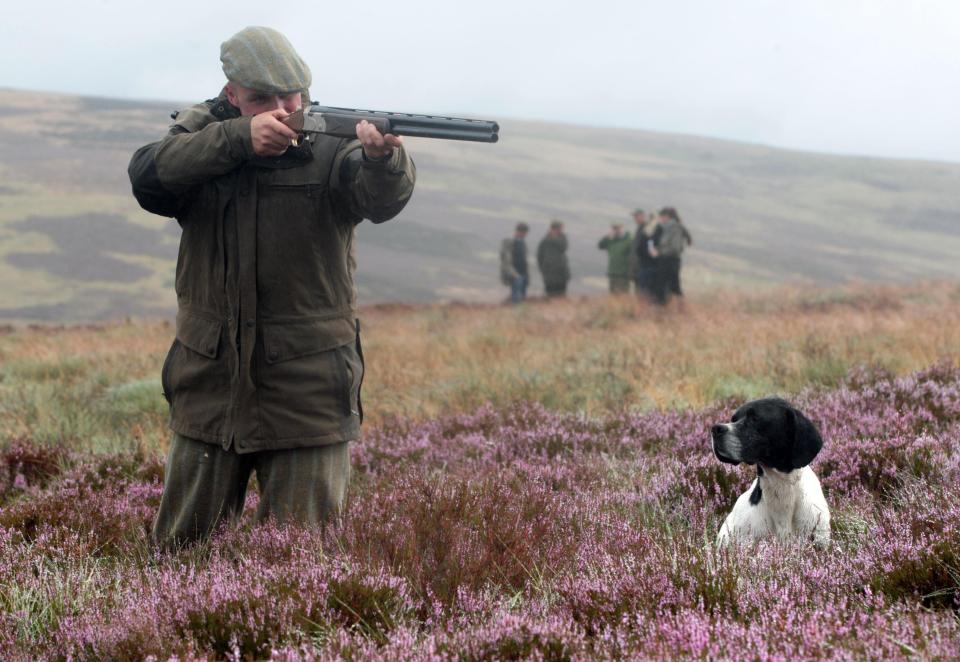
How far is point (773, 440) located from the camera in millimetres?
A: 3861

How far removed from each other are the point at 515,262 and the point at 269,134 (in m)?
22.6

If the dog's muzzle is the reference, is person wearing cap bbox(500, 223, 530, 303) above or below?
below

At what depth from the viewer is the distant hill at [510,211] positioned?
2283 inches

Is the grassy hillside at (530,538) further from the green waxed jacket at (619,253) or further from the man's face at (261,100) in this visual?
the green waxed jacket at (619,253)

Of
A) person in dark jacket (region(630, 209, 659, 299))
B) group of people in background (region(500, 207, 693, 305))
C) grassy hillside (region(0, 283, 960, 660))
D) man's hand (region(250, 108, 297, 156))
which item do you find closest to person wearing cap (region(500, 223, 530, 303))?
group of people in background (region(500, 207, 693, 305))

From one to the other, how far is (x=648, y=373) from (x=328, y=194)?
6.12 metres

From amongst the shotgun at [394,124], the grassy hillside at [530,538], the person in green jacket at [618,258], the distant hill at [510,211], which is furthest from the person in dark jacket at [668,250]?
the shotgun at [394,124]

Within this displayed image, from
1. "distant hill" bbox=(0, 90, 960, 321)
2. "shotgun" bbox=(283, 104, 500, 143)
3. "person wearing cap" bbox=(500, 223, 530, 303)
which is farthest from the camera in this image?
"distant hill" bbox=(0, 90, 960, 321)

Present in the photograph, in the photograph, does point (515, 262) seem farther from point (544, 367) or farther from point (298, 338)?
point (298, 338)

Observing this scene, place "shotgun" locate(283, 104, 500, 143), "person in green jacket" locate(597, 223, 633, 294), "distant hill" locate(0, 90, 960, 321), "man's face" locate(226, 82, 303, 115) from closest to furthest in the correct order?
"shotgun" locate(283, 104, 500, 143) < "man's face" locate(226, 82, 303, 115) < "person in green jacket" locate(597, 223, 633, 294) < "distant hill" locate(0, 90, 960, 321)

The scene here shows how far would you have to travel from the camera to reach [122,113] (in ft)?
390

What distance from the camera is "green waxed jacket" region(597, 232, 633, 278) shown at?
2455 cm

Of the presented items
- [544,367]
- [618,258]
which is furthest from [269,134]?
[618,258]

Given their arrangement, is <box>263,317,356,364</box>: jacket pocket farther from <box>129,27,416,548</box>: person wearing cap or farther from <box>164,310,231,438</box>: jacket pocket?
<box>164,310,231,438</box>: jacket pocket
